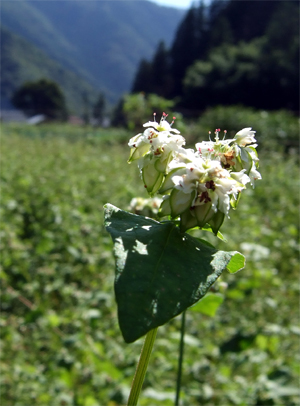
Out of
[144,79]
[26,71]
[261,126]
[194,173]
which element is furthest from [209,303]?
[26,71]

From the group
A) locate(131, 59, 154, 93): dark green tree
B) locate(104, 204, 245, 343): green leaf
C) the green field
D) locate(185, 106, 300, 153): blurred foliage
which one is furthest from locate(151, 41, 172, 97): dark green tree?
locate(104, 204, 245, 343): green leaf

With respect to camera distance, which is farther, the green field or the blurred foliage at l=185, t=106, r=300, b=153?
the blurred foliage at l=185, t=106, r=300, b=153

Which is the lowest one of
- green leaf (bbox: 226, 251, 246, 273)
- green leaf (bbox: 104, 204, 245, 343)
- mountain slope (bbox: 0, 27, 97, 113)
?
green leaf (bbox: 104, 204, 245, 343)

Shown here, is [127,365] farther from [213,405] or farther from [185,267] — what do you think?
[185,267]

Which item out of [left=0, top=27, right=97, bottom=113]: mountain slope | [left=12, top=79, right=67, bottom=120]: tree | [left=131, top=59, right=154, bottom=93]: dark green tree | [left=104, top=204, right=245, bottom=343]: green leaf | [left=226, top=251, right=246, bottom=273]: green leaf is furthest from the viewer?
[left=0, top=27, right=97, bottom=113]: mountain slope

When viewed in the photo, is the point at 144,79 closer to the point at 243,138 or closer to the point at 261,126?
the point at 261,126

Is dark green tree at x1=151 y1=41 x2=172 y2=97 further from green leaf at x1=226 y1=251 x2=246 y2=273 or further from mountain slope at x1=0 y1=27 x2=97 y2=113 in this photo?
green leaf at x1=226 y1=251 x2=246 y2=273

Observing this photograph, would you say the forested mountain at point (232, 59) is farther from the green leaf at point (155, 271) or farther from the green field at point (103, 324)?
the green leaf at point (155, 271)
